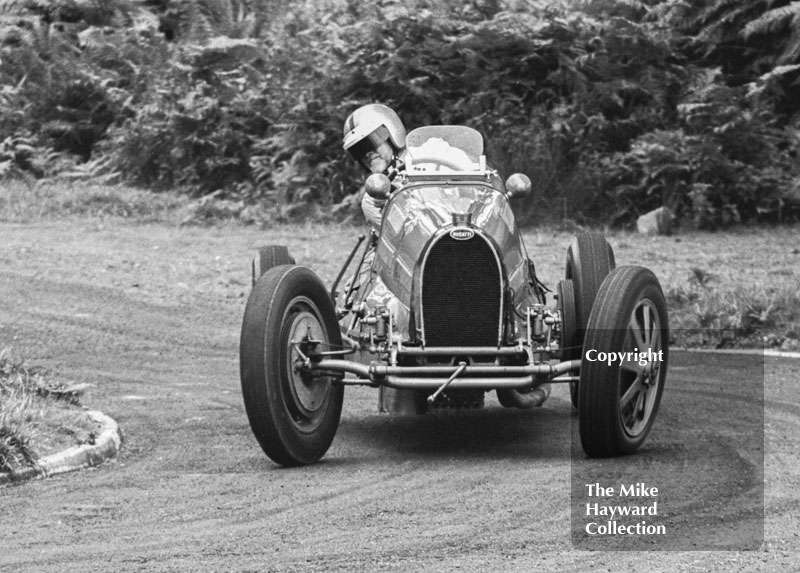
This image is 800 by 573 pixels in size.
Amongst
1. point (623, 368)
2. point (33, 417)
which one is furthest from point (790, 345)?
point (33, 417)

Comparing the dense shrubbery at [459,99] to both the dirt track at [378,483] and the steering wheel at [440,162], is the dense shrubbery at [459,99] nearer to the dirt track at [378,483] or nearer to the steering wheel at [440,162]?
the dirt track at [378,483]

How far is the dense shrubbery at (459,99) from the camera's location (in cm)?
1950

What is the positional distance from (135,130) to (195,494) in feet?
52.9

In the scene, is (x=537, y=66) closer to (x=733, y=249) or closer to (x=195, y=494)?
(x=733, y=249)

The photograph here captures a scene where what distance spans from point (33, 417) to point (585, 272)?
355 centimetres

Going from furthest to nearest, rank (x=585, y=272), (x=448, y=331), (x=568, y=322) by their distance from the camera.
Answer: (x=585, y=272) → (x=568, y=322) → (x=448, y=331)

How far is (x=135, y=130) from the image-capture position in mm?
23484

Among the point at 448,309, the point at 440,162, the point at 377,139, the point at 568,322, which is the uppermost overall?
the point at 377,139

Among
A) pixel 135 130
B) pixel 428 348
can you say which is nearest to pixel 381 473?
pixel 428 348
